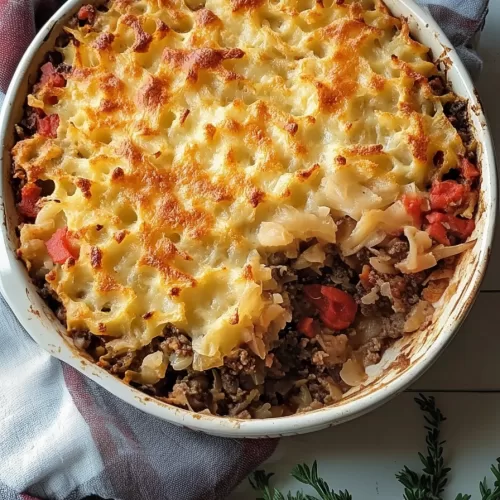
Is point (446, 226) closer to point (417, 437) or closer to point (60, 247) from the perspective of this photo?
point (417, 437)

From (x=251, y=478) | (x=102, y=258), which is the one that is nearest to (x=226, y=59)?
(x=102, y=258)

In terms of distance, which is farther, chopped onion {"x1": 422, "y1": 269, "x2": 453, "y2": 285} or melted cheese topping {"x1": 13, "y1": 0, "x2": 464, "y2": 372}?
chopped onion {"x1": 422, "y1": 269, "x2": 453, "y2": 285}

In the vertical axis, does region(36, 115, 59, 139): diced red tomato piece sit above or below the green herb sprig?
above

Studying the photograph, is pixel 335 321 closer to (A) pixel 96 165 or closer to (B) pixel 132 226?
(B) pixel 132 226

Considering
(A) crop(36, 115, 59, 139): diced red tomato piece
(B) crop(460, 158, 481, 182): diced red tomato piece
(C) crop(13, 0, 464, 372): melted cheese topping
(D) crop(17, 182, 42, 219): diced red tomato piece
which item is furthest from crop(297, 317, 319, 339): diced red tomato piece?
(A) crop(36, 115, 59, 139): diced red tomato piece

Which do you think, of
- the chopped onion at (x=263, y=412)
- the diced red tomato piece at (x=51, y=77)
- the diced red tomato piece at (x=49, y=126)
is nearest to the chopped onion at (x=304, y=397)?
the chopped onion at (x=263, y=412)

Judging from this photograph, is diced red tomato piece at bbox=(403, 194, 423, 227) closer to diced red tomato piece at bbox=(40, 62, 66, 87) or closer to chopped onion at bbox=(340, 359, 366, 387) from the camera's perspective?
chopped onion at bbox=(340, 359, 366, 387)

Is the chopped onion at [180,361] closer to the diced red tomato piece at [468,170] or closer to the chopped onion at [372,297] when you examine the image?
the chopped onion at [372,297]

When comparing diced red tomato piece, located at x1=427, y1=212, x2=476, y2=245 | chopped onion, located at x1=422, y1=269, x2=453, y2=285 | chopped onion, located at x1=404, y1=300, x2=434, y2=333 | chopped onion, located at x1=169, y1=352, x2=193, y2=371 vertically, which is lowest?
chopped onion, located at x1=404, y1=300, x2=434, y2=333
